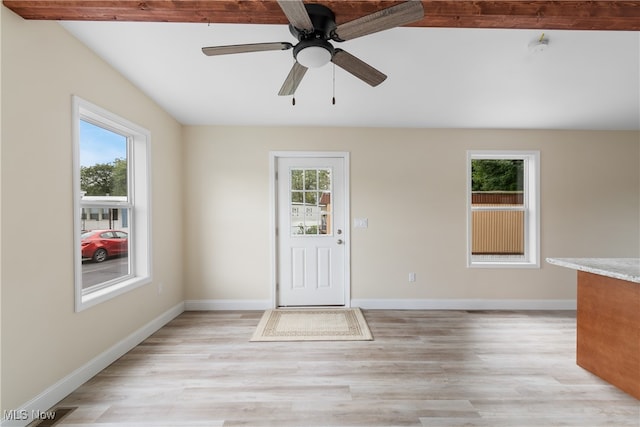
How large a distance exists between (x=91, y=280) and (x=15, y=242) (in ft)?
2.76

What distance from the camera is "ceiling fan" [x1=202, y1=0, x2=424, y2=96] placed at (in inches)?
51.7

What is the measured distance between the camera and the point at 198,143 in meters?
3.75

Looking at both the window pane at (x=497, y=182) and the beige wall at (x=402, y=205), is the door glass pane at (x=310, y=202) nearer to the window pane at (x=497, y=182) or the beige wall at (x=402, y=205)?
the beige wall at (x=402, y=205)

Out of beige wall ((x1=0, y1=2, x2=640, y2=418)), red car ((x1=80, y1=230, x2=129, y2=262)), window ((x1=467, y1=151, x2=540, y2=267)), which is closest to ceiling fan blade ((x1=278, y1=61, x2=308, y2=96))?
beige wall ((x1=0, y1=2, x2=640, y2=418))

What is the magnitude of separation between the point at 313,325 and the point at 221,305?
1310mm

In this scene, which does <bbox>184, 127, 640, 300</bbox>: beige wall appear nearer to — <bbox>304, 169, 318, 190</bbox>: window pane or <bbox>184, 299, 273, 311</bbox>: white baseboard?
<bbox>184, 299, 273, 311</bbox>: white baseboard

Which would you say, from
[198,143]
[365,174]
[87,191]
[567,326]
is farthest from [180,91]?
[567,326]

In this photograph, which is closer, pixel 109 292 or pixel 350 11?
pixel 350 11

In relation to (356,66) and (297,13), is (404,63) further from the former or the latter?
(297,13)

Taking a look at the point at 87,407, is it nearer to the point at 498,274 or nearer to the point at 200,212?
the point at 200,212

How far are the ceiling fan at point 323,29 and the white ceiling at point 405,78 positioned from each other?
0.70m

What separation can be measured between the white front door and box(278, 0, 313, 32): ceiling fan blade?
239 centimetres

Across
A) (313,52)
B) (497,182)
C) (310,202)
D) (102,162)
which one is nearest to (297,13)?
(313,52)

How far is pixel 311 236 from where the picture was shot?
3840 millimetres
